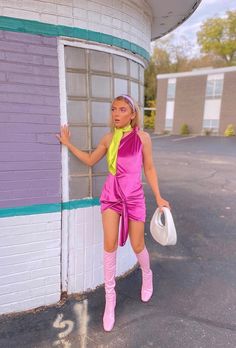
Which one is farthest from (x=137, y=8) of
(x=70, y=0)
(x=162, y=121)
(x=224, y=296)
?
(x=162, y=121)

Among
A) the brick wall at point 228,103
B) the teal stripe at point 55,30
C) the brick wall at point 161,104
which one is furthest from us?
the brick wall at point 161,104

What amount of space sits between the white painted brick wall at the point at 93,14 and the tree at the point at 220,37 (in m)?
38.7

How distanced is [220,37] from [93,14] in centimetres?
4041

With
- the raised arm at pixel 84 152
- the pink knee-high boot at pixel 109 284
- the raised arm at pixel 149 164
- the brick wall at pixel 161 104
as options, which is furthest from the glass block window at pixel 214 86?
the pink knee-high boot at pixel 109 284

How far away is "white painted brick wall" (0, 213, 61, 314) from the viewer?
2539 millimetres

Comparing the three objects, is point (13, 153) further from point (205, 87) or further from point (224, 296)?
point (205, 87)

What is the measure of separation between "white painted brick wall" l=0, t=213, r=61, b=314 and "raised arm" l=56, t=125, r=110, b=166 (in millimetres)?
556

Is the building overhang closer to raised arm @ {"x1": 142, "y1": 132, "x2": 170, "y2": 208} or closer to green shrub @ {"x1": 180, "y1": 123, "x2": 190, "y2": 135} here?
raised arm @ {"x1": 142, "y1": 132, "x2": 170, "y2": 208}

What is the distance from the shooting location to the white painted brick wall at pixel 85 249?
9.20ft

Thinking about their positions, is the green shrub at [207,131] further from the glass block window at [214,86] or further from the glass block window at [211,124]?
the glass block window at [214,86]

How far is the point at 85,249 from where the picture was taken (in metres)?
2.89

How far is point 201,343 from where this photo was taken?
235cm

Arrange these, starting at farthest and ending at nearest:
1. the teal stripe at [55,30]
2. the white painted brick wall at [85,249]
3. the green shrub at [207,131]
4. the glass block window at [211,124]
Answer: the green shrub at [207,131]
the glass block window at [211,124]
the white painted brick wall at [85,249]
the teal stripe at [55,30]

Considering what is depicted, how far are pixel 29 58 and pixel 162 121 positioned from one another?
29.4 meters
